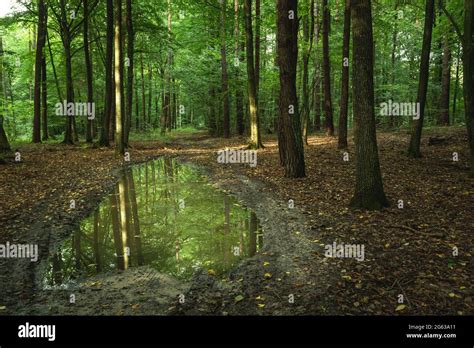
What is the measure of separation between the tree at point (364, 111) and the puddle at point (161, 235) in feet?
9.63

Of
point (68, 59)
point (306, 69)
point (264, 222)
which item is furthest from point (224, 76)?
point (264, 222)

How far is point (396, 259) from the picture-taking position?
6.27 meters

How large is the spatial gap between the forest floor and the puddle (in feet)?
1.07

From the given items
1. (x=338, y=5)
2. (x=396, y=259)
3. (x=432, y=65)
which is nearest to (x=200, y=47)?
(x=338, y=5)

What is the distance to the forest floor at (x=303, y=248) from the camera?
5086 mm

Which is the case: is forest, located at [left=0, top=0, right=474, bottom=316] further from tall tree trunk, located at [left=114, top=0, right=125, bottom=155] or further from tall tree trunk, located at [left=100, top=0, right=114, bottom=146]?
tall tree trunk, located at [left=100, top=0, right=114, bottom=146]

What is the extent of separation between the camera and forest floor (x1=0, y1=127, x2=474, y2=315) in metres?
5.09

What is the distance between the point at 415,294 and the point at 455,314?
58 cm

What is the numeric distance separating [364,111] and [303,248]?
12.8ft

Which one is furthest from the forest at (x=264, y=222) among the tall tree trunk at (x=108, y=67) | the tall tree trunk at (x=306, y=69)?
the tall tree trunk at (x=306, y=69)

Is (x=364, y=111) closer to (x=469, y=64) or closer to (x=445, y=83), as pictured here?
(x=469, y=64)

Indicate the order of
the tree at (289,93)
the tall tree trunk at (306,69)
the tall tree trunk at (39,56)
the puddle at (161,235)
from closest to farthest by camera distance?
1. the puddle at (161,235)
2. the tree at (289,93)
3. the tall tree trunk at (306,69)
4. the tall tree trunk at (39,56)

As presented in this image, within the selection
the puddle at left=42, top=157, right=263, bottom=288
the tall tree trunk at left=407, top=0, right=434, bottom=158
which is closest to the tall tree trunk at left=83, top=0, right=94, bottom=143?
the puddle at left=42, top=157, right=263, bottom=288

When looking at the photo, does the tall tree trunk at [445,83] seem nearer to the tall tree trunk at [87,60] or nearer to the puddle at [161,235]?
the puddle at [161,235]
